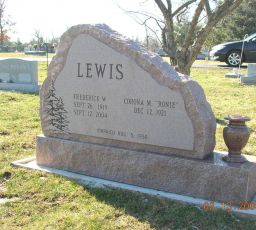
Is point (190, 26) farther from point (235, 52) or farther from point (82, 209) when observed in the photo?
point (235, 52)

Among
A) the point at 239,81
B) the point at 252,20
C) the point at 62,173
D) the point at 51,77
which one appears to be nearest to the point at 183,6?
the point at 51,77

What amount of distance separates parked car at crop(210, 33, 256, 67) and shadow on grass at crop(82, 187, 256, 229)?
14.0 m

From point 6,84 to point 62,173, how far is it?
→ 8146mm

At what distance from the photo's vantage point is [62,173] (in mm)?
4777

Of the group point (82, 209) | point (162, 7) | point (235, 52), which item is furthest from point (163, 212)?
point (235, 52)

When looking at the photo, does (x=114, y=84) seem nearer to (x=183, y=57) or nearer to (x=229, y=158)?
(x=229, y=158)

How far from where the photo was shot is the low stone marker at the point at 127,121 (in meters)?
4.03

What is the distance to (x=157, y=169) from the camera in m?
4.24

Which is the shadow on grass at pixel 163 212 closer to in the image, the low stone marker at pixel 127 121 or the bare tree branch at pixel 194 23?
the low stone marker at pixel 127 121

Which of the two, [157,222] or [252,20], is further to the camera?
[252,20]

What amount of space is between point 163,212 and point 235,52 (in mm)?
14747

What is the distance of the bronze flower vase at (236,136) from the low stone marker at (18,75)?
8.44m

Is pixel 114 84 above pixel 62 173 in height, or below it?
above

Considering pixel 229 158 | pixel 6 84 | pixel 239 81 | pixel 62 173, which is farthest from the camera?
pixel 239 81
